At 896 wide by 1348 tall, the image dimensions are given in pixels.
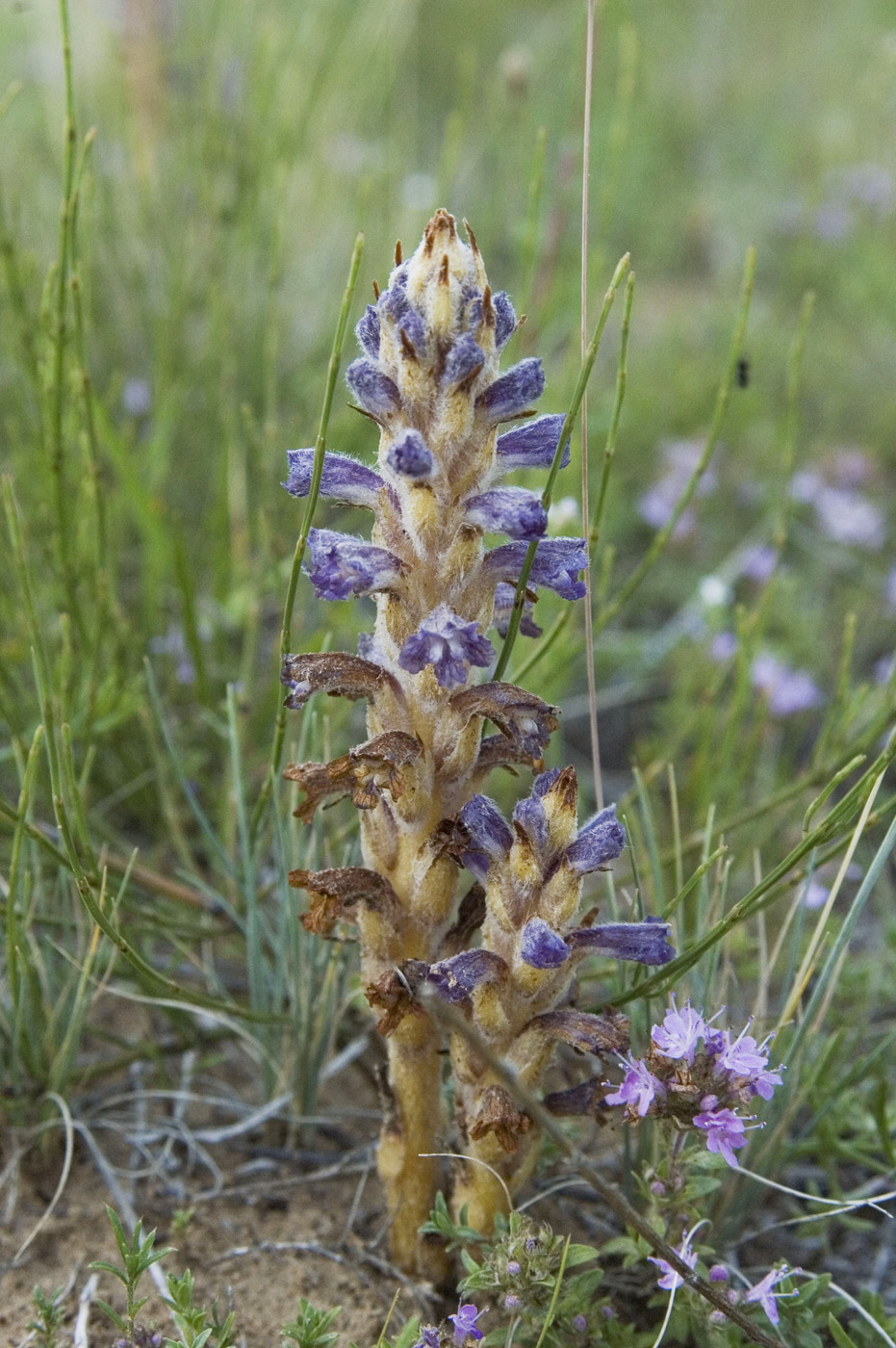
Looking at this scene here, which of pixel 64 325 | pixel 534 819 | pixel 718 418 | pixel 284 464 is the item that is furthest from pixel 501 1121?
pixel 284 464

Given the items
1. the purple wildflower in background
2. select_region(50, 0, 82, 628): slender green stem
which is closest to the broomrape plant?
the purple wildflower in background

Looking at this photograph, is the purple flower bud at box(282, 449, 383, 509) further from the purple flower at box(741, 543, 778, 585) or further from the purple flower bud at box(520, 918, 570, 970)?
the purple flower at box(741, 543, 778, 585)

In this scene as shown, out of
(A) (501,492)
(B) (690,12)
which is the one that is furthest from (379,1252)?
(B) (690,12)

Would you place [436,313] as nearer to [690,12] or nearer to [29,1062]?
[29,1062]

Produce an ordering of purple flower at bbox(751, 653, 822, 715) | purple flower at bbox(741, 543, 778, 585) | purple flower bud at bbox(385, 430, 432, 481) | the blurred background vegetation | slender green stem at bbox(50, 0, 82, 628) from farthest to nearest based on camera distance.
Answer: purple flower at bbox(741, 543, 778, 585) < purple flower at bbox(751, 653, 822, 715) < the blurred background vegetation < slender green stem at bbox(50, 0, 82, 628) < purple flower bud at bbox(385, 430, 432, 481)

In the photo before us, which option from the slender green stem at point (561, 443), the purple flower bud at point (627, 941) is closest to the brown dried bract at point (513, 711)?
the slender green stem at point (561, 443)

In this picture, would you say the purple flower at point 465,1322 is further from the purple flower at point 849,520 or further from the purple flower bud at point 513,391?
the purple flower at point 849,520
